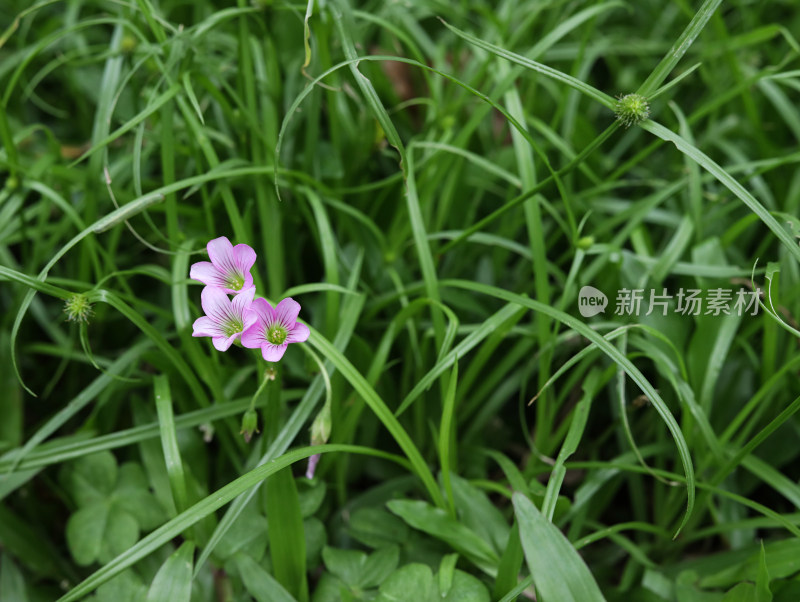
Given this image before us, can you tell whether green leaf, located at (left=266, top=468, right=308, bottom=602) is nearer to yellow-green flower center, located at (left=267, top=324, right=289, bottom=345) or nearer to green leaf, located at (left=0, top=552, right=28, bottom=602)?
yellow-green flower center, located at (left=267, top=324, right=289, bottom=345)

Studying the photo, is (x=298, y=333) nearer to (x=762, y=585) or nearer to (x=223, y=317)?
(x=223, y=317)

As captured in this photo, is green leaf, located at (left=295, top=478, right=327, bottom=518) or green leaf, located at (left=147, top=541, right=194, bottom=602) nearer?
green leaf, located at (left=147, top=541, right=194, bottom=602)

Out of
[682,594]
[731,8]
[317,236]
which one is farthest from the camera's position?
[731,8]

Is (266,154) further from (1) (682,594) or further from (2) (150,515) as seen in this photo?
(1) (682,594)

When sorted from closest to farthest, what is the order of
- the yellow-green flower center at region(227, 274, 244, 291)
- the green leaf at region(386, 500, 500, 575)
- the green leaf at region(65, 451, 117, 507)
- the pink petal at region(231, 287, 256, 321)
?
1. the pink petal at region(231, 287, 256, 321)
2. the yellow-green flower center at region(227, 274, 244, 291)
3. the green leaf at region(386, 500, 500, 575)
4. the green leaf at region(65, 451, 117, 507)

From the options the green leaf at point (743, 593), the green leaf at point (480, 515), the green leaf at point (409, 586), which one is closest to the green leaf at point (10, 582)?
the green leaf at point (409, 586)

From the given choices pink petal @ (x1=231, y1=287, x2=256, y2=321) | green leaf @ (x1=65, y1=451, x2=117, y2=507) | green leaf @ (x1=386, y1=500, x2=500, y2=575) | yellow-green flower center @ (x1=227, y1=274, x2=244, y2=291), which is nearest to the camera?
pink petal @ (x1=231, y1=287, x2=256, y2=321)

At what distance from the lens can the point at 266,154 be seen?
1100 mm

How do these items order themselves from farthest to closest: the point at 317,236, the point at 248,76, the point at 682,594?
the point at 317,236
the point at 248,76
the point at 682,594

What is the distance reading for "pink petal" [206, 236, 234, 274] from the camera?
0.75 meters

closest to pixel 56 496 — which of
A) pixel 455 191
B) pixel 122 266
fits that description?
pixel 122 266

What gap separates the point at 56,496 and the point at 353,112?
0.93 m

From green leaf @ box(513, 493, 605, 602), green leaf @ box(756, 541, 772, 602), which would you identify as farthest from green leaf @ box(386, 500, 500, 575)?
green leaf @ box(756, 541, 772, 602)

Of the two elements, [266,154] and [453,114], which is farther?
[453,114]
